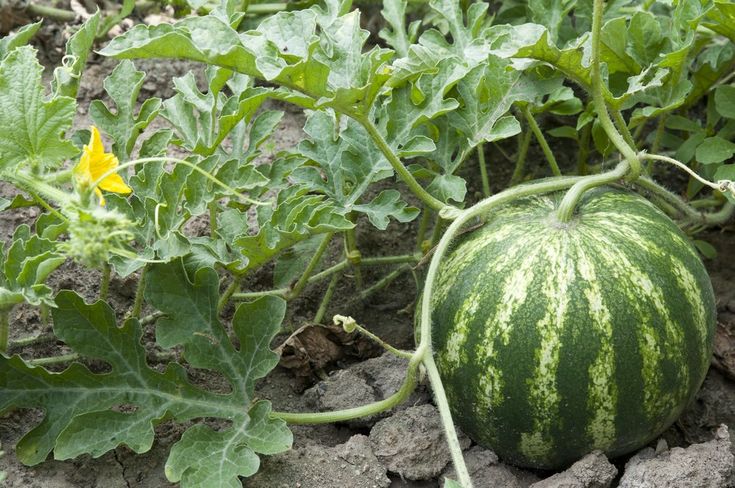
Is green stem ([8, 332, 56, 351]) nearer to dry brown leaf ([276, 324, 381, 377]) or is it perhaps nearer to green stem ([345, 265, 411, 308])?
dry brown leaf ([276, 324, 381, 377])

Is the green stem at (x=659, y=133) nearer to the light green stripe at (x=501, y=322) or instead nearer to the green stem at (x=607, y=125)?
the green stem at (x=607, y=125)

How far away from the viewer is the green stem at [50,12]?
337cm

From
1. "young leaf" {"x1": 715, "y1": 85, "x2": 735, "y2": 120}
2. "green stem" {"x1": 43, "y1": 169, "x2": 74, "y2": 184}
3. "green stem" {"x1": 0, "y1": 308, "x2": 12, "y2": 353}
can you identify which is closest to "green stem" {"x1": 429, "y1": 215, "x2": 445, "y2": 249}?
"young leaf" {"x1": 715, "y1": 85, "x2": 735, "y2": 120}

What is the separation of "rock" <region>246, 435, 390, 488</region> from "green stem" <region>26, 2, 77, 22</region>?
1939 mm

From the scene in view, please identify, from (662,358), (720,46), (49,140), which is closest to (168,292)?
(49,140)

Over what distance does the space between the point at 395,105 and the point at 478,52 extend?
28 centimetres

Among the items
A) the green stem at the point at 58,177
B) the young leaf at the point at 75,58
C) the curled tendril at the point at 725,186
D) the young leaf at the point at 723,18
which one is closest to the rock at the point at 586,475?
the curled tendril at the point at 725,186

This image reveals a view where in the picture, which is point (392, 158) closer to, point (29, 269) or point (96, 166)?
point (96, 166)

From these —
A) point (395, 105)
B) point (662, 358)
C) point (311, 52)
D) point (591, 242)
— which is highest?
point (311, 52)

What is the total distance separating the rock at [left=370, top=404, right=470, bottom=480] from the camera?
93.1 inches

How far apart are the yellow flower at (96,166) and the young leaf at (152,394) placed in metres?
0.29

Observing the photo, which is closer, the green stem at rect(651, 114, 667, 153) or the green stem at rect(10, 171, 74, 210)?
the green stem at rect(10, 171, 74, 210)

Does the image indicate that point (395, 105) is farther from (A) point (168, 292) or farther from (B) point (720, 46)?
(B) point (720, 46)

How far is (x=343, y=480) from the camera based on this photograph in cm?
230
